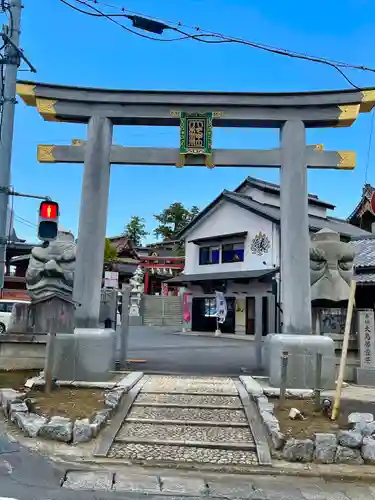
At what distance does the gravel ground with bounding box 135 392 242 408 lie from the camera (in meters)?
7.97

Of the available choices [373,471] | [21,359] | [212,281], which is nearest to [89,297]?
[21,359]

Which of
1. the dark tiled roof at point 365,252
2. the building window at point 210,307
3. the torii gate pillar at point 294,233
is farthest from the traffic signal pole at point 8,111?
the building window at point 210,307

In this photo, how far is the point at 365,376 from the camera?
10133 mm

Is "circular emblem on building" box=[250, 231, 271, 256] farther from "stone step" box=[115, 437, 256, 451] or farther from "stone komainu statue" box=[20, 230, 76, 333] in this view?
"stone step" box=[115, 437, 256, 451]

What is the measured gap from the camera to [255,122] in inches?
421

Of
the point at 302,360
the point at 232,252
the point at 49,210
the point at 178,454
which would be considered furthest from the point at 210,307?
the point at 178,454

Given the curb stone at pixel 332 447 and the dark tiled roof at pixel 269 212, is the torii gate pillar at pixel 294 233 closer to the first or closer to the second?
the curb stone at pixel 332 447

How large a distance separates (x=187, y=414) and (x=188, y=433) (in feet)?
2.55

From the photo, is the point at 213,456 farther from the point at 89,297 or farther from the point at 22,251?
the point at 22,251

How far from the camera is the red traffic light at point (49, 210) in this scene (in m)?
8.20

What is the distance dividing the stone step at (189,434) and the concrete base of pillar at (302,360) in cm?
266

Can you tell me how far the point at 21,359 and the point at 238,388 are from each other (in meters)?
5.47

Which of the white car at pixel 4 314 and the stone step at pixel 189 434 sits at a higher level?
the white car at pixel 4 314

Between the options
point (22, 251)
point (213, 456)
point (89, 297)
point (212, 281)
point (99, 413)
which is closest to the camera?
point (213, 456)
